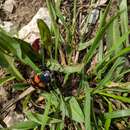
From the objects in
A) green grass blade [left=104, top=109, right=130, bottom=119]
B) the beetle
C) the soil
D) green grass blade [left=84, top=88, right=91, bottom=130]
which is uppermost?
the soil

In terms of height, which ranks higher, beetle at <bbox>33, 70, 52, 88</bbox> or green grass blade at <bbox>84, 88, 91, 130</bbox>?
beetle at <bbox>33, 70, 52, 88</bbox>

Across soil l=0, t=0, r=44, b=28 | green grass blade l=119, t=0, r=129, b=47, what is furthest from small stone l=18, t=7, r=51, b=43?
green grass blade l=119, t=0, r=129, b=47

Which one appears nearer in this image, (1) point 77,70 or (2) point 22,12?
(1) point 77,70

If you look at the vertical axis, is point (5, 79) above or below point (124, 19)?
below

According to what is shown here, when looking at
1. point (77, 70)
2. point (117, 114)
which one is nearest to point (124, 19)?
point (77, 70)

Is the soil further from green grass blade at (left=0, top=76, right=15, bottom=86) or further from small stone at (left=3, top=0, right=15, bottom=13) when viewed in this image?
green grass blade at (left=0, top=76, right=15, bottom=86)

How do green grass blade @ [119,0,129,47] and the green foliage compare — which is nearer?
the green foliage

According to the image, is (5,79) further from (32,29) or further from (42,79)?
(32,29)

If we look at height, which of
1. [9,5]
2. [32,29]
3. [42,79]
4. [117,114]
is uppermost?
[9,5]
